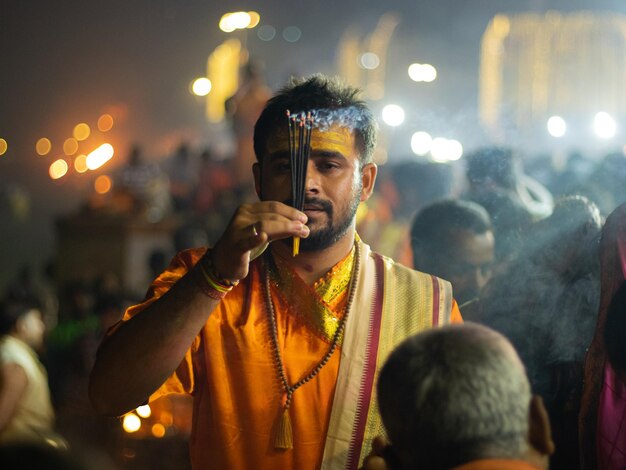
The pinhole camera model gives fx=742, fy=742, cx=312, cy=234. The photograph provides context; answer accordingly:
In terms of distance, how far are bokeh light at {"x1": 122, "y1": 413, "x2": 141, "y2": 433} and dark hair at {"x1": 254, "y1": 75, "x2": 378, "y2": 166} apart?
3617 mm

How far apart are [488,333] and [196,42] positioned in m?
8.88

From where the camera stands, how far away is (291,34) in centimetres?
1003

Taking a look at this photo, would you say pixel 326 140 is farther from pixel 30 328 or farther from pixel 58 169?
pixel 58 169

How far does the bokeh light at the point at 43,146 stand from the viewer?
39.6ft

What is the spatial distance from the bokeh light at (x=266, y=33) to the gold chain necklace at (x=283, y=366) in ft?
27.2

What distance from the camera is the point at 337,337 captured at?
2.34 meters

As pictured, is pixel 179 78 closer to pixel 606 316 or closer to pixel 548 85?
pixel 548 85

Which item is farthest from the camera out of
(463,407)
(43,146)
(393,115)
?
(43,146)

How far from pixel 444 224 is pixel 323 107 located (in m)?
1.49

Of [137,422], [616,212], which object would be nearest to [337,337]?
[616,212]

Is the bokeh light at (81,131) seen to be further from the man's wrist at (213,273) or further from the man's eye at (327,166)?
the man's wrist at (213,273)

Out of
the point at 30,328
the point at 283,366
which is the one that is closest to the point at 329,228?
the point at 283,366

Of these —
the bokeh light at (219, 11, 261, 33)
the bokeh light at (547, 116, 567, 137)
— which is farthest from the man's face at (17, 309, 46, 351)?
the bokeh light at (547, 116, 567, 137)

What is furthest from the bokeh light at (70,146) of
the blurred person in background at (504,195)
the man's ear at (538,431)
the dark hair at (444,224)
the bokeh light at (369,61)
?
the man's ear at (538,431)
